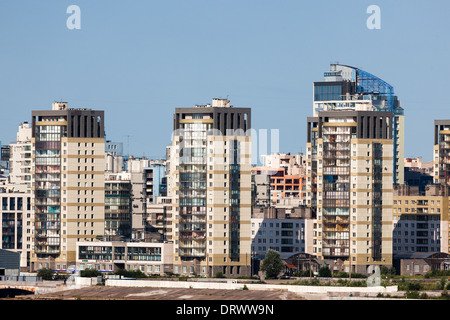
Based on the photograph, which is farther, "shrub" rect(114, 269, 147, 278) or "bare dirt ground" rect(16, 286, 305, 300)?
"shrub" rect(114, 269, 147, 278)

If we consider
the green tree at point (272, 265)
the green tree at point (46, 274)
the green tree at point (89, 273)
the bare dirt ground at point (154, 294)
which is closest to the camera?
the bare dirt ground at point (154, 294)

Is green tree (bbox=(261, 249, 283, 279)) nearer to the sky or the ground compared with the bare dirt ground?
nearer to the sky

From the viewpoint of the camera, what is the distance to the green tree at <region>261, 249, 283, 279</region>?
647 ft

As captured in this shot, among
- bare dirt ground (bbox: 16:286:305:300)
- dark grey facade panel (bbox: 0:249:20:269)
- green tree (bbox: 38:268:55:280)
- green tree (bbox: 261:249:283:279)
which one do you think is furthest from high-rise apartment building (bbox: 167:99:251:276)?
bare dirt ground (bbox: 16:286:305:300)

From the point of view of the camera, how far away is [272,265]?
198 m

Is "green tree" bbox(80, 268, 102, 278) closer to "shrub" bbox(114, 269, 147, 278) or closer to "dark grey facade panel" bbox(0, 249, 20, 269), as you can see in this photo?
"shrub" bbox(114, 269, 147, 278)

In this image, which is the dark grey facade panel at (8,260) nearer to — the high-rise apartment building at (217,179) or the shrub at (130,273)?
the shrub at (130,273)

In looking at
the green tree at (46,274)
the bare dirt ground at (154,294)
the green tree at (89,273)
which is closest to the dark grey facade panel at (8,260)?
the green tree at (46,274)

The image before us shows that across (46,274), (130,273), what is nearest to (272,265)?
(130,273)

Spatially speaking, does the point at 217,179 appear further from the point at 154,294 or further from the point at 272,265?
the point at 154,294

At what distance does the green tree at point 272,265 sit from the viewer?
647ft

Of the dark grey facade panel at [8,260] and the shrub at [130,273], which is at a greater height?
the dark grey facade panel at [8,260]
